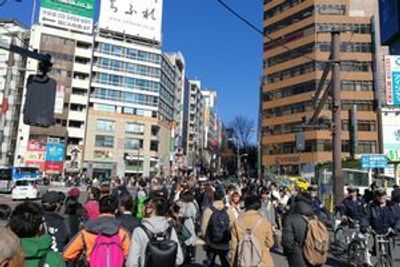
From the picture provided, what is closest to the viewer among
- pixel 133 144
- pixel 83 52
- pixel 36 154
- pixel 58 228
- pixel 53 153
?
pixel 58 228

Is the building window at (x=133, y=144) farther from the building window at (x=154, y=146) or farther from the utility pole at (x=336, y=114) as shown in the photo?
the utility pole at (x=336, y=114)

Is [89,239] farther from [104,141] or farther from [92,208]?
[104,141]

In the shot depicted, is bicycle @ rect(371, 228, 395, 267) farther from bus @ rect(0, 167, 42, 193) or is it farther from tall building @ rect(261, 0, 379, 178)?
tall building @ rect(261, 0, 379, 178)

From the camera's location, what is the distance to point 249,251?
16.7 ft

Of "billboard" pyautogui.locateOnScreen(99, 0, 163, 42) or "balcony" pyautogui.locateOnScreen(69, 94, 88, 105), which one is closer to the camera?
"balcony" pyautogui.locateOnScreen(69, 94, 88, 105)

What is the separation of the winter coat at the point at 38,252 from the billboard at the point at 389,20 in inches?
1710

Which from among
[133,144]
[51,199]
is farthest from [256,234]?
[133,144]

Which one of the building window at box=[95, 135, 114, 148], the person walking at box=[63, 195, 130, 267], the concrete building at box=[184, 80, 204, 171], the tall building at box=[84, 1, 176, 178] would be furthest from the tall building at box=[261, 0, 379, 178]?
the person walking at box=[63, 195, 130, 267]

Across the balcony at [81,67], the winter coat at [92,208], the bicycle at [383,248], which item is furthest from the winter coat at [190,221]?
the balcony at [81,67]

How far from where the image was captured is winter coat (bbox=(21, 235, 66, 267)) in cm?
307

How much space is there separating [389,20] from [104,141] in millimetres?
45837

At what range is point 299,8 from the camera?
73.8 metres

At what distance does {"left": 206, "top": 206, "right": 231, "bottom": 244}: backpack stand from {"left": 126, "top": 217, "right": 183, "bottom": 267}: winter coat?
8.99 feet

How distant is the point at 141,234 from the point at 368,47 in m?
70.7
